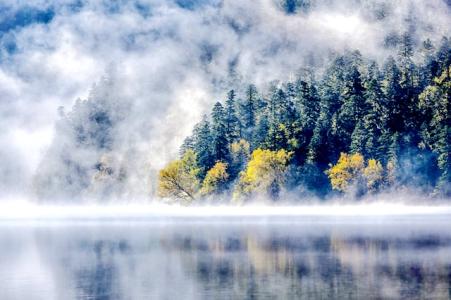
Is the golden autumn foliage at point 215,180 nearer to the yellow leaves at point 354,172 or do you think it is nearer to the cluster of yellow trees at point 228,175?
the cluster of yellow trees at point 228,175

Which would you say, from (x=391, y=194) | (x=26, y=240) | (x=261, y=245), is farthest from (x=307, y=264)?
(x=391, y=194)

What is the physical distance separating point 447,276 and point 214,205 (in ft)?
369

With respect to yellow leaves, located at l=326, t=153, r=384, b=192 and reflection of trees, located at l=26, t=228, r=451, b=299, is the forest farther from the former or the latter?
reflection of trees, located at l=26, t=228, r=451, b=299

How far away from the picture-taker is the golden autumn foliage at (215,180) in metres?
A: 153

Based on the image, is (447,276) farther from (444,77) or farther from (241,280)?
(444,77)

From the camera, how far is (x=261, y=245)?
210ft

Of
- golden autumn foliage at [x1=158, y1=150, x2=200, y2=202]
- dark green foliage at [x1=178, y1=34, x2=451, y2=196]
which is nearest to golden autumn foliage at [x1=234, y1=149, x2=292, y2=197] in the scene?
dark green foliage at [x1=178, y1=34, x2=451, y2=196]

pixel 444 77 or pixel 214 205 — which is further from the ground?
pixel 444 77

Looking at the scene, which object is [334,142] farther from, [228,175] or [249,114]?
[249,114]

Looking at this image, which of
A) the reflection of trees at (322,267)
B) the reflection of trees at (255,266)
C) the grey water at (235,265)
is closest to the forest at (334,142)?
the grey water at (235,265)

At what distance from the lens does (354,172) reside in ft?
457

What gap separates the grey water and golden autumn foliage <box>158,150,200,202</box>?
78.8 m

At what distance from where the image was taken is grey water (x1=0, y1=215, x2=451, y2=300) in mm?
39688

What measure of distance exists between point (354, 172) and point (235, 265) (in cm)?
9111
